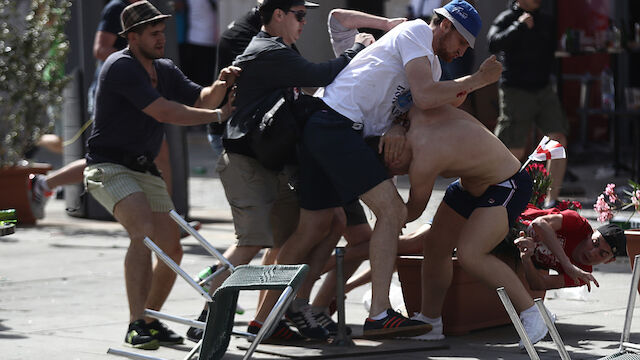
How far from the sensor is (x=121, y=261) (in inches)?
360

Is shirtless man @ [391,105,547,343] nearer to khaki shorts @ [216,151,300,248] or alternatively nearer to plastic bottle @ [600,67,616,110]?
khaki shorts @ [216,151,300,248]

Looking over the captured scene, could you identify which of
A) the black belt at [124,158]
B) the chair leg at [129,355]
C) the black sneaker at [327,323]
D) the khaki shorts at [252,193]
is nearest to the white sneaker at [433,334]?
the black sneaker at [327,323]

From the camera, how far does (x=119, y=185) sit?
6262 millimetres

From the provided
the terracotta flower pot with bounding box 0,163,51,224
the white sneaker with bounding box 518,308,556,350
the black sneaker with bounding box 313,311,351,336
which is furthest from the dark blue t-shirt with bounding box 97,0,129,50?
the white sneaker with bounding box 518,308,556,350

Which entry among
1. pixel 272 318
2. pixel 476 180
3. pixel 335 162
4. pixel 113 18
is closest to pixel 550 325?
pixel 272 318

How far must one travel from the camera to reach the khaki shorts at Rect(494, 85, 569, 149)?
10.2 meters

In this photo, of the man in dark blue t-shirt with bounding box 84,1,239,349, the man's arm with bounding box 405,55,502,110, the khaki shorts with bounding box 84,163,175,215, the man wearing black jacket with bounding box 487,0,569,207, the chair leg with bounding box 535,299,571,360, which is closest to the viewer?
the chair leg with bounding box 535,299,571,360

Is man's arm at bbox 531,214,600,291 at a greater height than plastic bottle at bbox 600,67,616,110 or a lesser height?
greater

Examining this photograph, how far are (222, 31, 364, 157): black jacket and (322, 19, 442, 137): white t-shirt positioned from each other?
0.31 ft

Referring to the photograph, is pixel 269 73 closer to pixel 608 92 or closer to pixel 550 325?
pixel 550 325

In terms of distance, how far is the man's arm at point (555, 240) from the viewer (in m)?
5.91

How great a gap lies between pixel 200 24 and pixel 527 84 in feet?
30.2

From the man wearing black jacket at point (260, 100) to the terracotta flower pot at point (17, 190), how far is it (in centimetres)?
523

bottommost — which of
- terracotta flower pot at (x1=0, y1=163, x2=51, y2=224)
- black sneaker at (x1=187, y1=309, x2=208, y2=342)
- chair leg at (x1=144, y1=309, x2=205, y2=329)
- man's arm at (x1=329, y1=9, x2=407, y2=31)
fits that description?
terracotta flower pot at (x1=0, y1=163, x2=51, y2=224)
